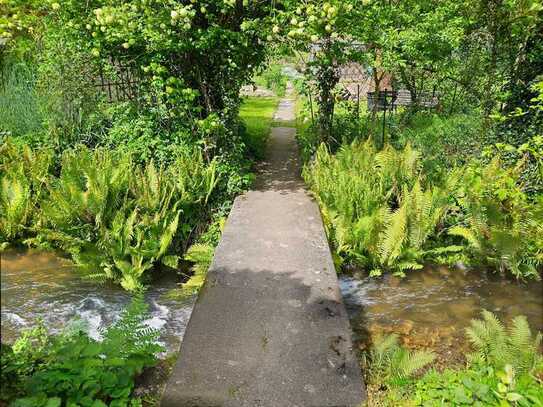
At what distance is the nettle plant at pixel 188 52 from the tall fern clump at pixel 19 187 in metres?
1.99

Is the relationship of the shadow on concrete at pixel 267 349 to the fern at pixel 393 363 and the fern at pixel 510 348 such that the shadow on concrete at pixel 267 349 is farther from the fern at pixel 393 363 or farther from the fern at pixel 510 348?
the fern at pixel 510 348

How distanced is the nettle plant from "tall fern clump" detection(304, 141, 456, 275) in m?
2.02

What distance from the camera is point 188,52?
6.97 m

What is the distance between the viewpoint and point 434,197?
607 cm

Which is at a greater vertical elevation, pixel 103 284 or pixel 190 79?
pixel 190 79

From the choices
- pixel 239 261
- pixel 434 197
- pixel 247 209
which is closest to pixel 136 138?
pixel 247 209

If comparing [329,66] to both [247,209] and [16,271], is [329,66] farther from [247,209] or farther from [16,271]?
[16,271]

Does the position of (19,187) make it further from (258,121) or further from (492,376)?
(258,121)

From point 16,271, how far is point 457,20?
8.93m

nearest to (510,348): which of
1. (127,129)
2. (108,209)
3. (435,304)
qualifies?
(435,304)

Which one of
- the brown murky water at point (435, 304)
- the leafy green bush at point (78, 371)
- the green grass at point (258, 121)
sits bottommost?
the brown murky water at point (435, 304)

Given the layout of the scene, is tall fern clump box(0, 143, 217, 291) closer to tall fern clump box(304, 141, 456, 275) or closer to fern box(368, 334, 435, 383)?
tall fern clump box(304, 141, 456, 275)

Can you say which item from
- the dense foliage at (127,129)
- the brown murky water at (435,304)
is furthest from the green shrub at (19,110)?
the brown murky water at (435,304)

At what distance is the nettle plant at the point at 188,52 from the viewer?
6.17 meters
